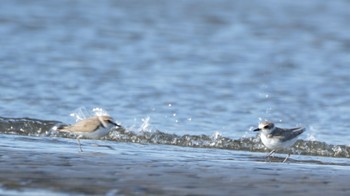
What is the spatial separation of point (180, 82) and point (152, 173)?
31.4ft

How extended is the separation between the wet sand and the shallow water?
43 millimetres

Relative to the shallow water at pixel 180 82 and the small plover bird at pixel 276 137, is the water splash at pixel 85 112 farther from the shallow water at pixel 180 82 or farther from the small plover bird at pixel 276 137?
the small plover bird at pixel 276 137

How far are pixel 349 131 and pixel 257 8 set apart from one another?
18.7 metres

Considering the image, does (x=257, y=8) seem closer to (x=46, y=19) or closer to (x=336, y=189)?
(x=46, y=19)

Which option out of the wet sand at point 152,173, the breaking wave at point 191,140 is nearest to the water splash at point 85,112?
the breaking wave at point 191,140

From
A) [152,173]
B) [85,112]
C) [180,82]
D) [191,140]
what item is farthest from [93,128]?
[180,82]

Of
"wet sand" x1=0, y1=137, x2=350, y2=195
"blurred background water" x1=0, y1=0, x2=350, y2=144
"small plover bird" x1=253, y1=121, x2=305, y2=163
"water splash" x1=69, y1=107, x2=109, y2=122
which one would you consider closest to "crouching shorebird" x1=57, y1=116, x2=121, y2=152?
"wet sand" x1=0, y1=137, x2=350, y2=195

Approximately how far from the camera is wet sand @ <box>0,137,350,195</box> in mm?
10141

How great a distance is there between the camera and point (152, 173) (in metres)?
11.0

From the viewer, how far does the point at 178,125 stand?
627 inches

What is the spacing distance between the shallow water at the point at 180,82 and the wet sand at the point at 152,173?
4 cm

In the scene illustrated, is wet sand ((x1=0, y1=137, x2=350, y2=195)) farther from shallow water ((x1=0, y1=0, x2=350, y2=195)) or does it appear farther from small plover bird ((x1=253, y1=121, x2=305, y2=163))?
small plover bird ((x1=253, y1=121, x2=305, y2=163))

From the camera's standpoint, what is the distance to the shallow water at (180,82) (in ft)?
41.5

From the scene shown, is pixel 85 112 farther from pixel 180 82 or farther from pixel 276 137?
pixel 276 137
